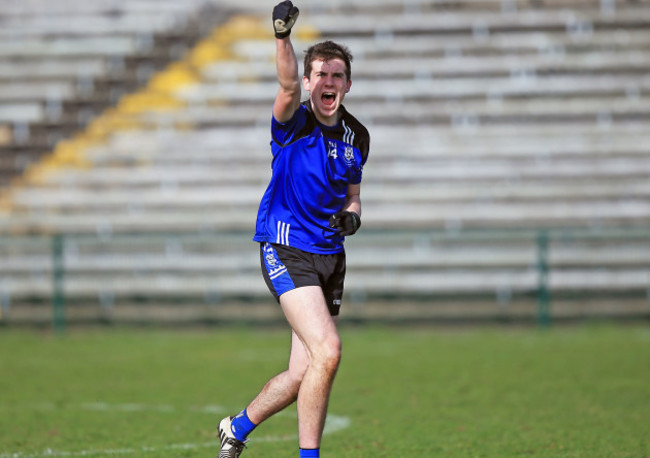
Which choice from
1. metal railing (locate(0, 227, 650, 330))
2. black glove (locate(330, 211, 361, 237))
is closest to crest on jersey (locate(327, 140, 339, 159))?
black glove (locate(330, 211, 361, 237))

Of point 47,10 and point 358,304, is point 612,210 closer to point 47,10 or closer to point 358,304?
point 358,304

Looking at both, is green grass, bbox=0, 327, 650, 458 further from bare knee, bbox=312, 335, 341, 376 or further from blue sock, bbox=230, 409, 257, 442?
bare knee, bbox=312, 335, 341, 376

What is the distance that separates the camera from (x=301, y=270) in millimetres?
4820

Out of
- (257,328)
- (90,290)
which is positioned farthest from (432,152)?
(90,290)

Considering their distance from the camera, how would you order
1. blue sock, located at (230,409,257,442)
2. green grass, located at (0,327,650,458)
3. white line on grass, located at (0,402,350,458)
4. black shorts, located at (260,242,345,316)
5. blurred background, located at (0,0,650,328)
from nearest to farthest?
black shorts, located at (260,242,345,316), blue sock, located at (230,409,257,442), white line on grass, located at (0,402,350,458), green grass, located at (0,327,650,458), blurred background, located at (0,0,650,328)

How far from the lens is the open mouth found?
484 cm

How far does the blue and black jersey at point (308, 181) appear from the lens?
4836mm

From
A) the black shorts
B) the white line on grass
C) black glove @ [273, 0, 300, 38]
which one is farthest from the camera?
the white line on grass

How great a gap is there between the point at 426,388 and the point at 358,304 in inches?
211

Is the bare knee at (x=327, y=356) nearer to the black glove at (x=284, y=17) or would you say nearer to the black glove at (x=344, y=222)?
the black glove at (x=344, y=222)

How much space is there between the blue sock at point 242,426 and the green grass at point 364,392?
28.7 inches

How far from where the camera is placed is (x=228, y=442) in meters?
5.11

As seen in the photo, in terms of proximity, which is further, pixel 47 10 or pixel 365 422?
pixel 47 10

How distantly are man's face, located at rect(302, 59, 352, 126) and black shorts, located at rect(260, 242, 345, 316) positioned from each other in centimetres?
68
